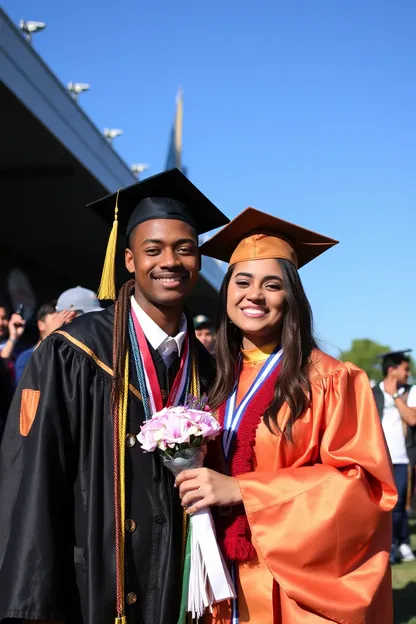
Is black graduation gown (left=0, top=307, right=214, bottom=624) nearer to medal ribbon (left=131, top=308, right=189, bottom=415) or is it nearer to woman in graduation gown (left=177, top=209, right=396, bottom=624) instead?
medal ribbon (left=131, top=308, right=189, bottom=415)

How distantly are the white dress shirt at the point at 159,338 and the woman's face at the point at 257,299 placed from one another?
0.25 meters

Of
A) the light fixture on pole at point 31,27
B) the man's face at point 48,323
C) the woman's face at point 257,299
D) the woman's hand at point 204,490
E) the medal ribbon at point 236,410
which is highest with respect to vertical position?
the light fixture on pole at point 31,27

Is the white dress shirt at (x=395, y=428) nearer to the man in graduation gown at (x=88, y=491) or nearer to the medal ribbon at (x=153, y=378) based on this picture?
the medal ribbon at (x=153, y=378)

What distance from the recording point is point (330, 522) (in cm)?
242

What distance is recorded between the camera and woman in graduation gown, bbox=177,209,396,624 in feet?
7.98

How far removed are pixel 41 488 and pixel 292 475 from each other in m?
0.83

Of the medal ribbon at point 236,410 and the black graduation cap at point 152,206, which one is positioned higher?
the black graduation cap at point 152,206

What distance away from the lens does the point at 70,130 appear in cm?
635

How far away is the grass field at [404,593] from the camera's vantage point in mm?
5498

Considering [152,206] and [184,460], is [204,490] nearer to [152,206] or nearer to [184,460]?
[184,460]

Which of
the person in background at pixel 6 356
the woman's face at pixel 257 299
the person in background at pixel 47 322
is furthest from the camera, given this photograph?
the person in background at pixel 47 322

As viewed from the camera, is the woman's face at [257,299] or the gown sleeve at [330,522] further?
the woman's face at [257,299]

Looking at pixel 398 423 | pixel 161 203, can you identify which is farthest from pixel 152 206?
pixel 398 423

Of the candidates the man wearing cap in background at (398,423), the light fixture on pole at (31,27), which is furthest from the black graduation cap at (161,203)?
the man wearing cap in background at (398,423)
